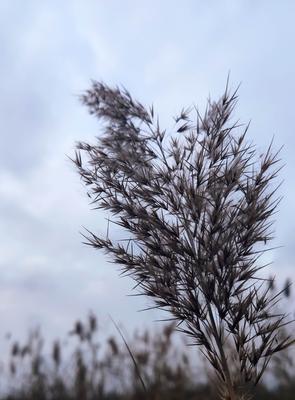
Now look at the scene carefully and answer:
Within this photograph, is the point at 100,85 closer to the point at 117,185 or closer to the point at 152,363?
the point at 117,185

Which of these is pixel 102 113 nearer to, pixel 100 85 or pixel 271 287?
pixel 100 85

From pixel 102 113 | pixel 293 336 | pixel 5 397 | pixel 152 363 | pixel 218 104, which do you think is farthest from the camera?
pixel 5 397

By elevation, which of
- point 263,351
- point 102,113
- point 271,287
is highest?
point 102,113

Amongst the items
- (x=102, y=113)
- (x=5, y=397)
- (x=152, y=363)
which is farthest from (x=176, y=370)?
(x=102, y=113)

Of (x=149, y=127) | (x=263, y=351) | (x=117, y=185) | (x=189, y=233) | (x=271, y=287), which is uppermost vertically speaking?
(x=149, y=127)

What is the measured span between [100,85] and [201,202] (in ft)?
3.74

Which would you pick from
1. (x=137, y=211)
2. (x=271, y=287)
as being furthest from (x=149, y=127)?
(x=271, y=287)

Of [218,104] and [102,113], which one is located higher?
[102,113]

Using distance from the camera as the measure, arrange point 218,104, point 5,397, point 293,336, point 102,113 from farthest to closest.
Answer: point 5,397, point 102,113, point 218,104, point 293,336

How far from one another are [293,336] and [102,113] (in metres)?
1.55

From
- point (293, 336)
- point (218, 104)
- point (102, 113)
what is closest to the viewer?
point (293, 336)

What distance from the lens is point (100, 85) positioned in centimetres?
293

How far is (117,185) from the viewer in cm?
230

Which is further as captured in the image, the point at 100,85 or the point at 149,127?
the point at 100,85
